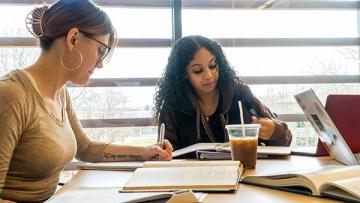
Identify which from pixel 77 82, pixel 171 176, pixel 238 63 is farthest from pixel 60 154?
pixel 238 63

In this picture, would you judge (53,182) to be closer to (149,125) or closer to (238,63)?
(149,125)

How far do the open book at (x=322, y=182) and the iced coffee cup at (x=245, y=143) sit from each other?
0.60ft

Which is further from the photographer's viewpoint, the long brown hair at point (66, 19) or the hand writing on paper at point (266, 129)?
the hand writing on paper at point (266, 129)

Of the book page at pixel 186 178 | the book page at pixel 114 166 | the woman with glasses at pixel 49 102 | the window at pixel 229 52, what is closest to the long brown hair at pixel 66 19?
the woman with glasses at pixel 49 102

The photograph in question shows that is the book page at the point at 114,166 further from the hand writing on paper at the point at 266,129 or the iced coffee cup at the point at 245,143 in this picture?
the hand writing on paper at the point at 266,129

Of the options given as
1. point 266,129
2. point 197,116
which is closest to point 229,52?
point 197,116

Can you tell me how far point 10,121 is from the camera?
1.15 metres

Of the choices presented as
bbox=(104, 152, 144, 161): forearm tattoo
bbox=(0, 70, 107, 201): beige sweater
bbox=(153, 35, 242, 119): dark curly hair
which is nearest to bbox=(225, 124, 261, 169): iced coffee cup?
bbox=(104, 152, 144, 161): forearm tattoo

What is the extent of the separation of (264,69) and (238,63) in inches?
8.3

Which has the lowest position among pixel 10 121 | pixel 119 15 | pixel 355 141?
pixel 355 141

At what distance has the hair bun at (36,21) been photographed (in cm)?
139

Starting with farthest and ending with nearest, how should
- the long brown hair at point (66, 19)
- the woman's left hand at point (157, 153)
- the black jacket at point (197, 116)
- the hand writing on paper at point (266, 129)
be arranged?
the black jacket at point (197, 116)
the hand writing on paper at point (266, 129)
the woman's left hand at point (157, 153)
the long brown hair at point (66, 19)

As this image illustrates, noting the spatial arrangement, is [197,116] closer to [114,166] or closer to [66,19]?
[114,166]

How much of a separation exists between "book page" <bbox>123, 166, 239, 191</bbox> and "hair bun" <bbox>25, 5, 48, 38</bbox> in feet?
1.98
